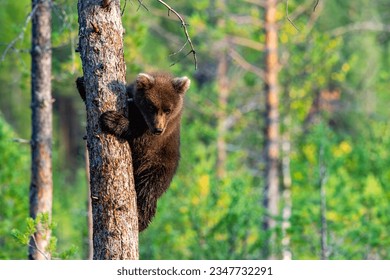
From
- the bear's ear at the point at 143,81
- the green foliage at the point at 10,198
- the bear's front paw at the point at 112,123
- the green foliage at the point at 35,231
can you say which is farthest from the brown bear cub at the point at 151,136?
the green foliage at the point at 10,198

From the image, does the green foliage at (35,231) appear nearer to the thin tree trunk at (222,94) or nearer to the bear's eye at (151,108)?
the bear's eye at (151,108)

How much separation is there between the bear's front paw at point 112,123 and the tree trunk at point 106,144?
58 millimetres

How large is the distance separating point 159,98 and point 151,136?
58 cm

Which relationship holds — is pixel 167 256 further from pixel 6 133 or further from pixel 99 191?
pixel 99 191

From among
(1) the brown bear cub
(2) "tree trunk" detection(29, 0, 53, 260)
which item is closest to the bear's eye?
(1) the brown bear cub

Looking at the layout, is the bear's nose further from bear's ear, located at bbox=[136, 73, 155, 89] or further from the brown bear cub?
bear's ear, located at bbox=[136, 73, 155, 89]

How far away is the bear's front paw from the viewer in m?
6.95

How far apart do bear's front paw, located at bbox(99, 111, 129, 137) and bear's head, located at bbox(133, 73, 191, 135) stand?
3.09 ft

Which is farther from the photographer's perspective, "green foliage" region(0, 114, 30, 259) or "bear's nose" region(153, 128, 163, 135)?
"green foliage" region(0, 114, 30, 259)

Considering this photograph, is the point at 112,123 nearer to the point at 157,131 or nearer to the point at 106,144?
the point at 106,144

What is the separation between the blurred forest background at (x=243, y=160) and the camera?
15305 mm

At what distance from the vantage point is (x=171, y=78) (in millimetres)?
9227

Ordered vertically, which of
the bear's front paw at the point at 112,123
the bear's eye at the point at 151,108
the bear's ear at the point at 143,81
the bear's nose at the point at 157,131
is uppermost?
the bear's ear at the point at 143,81
